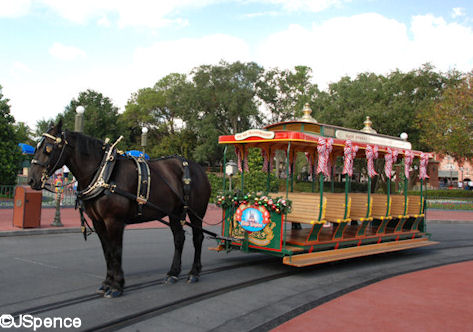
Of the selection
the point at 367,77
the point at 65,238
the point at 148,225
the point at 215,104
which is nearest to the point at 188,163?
the point at 65,238

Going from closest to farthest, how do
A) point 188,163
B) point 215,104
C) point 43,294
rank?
point 43,294 < point 188,163 < point 215,104

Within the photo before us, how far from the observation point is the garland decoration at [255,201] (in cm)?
789

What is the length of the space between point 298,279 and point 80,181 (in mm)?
4189

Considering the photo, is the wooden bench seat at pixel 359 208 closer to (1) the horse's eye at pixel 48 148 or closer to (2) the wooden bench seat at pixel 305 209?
(2) the wooden bench seat at pixel 305 209

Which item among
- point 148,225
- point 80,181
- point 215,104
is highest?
point 215,104

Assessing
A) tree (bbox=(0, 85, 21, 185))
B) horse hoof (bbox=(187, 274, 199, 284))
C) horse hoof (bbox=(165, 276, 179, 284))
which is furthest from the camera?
tree (bbox=(0, 85, 21, 185))

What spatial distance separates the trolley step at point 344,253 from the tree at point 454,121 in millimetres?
22634

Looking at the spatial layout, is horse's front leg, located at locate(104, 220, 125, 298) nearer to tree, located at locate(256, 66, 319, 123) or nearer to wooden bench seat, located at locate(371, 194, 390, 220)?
wooden bench seat, located at locate(371, 194, 390, 220)

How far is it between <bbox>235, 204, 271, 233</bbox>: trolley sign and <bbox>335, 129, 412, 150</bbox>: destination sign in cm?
252

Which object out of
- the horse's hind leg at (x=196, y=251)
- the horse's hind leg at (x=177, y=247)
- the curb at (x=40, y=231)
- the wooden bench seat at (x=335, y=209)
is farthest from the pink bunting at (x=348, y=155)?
the curb at (x=40, y=231)

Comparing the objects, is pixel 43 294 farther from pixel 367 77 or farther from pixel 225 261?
pixel 367 77

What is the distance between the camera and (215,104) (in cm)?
4572

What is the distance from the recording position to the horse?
5.79m

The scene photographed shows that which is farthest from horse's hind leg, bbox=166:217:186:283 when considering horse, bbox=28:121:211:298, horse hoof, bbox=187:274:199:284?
horse hoof, bbox=187:274:199:284
